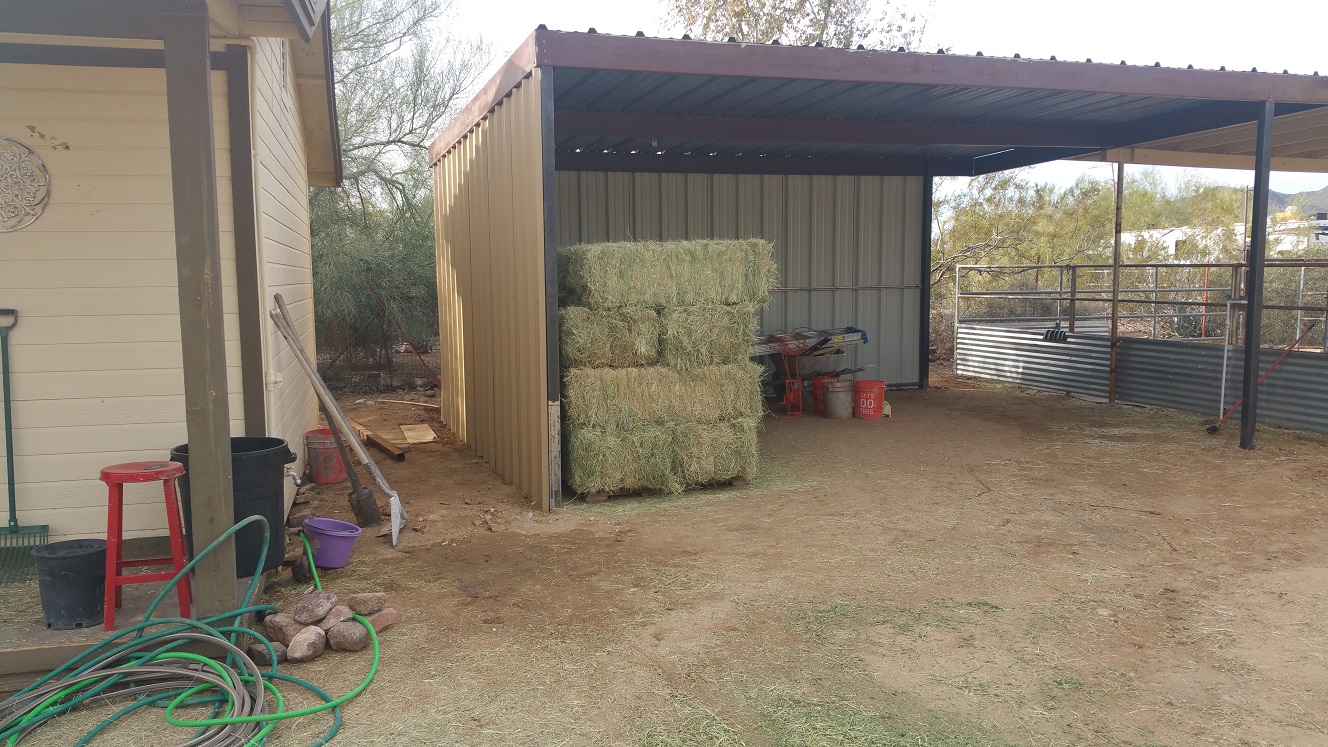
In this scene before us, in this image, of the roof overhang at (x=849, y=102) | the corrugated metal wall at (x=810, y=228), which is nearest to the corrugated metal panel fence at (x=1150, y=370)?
the corrugated metal wall at (x=810, y=228)

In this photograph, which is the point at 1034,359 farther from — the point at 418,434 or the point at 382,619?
the point at 382,619

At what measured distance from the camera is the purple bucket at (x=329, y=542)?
493 cm

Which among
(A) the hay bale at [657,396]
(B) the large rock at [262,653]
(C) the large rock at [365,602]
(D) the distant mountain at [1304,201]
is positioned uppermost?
(D) the distant mountain at [1304,201]

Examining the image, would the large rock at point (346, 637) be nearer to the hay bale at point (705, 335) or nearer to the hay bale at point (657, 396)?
the hay bale at point (657, 396)

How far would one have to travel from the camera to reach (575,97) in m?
8.00

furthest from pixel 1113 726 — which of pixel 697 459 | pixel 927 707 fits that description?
pixel 697 459

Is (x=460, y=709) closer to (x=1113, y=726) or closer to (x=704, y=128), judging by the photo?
(x=1113, y=726)

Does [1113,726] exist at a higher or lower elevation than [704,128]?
lower

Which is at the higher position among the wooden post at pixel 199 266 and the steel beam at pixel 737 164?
the steel beam at pixel 737 164

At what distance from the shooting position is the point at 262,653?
377cm

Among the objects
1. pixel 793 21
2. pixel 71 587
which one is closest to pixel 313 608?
pixel 71 587

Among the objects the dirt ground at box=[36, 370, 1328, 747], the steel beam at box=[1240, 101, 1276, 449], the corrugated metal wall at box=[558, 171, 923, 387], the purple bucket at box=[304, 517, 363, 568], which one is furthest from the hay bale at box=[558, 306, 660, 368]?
the steel beam at box=[1240, 101, 1276, 449]

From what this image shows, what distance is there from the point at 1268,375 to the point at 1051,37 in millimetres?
31575

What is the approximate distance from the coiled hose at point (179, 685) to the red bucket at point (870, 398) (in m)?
7.36
